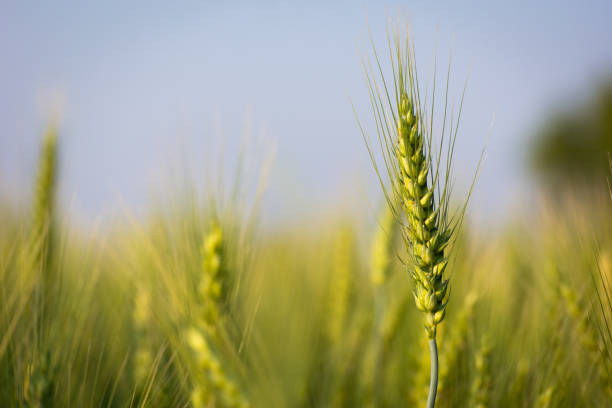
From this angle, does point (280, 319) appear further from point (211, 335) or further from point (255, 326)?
point (211, 335)

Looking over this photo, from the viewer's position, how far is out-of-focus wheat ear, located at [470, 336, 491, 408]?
88 cm

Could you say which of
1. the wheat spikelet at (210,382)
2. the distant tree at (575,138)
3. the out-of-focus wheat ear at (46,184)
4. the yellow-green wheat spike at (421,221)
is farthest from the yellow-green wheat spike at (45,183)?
the distant tree at (575,138)

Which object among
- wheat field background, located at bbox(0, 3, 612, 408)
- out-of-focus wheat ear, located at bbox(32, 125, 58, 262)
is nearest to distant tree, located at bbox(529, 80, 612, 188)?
wheat field background, located at bbox(0, 3, 612, 408)

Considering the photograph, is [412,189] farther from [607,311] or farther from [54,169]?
[54,169]

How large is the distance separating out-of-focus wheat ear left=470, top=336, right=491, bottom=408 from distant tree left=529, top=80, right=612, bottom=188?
10.2 metres

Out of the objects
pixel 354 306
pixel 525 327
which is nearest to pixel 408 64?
pixel 525 327

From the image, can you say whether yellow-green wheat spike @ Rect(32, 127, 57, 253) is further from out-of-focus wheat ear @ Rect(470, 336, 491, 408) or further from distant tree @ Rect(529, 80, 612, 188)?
distant tree @ Rect(529, 80, 612, 188)

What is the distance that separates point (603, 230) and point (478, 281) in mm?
504

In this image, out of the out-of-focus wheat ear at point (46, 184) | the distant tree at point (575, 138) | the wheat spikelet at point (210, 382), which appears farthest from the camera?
the distant tree at point (575, 138)

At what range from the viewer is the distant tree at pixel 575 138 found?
10.4 metres

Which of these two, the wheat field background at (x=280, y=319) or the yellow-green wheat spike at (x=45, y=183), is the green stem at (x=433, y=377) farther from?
the yellow-green wheat spike at (x=45, y=183)

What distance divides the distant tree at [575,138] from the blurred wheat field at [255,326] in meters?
9.78

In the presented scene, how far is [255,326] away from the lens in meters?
1.18

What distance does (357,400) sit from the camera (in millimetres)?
1323
